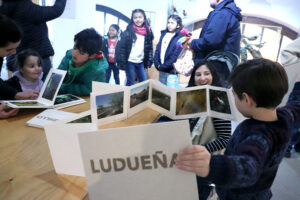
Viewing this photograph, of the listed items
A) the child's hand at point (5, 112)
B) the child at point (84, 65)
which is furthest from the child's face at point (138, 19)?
the child's hand at point (5, 112)

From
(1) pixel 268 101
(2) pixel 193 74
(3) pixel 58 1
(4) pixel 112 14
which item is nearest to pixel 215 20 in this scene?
(2) pixel 193 74

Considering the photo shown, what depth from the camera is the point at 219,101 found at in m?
1.25

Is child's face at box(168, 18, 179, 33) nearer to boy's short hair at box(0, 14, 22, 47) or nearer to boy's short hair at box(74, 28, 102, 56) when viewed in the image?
boy's short hair at box(74, 28, 102, 56)

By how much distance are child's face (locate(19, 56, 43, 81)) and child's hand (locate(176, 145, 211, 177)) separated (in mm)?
1459

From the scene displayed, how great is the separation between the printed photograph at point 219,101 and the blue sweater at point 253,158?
316 mm

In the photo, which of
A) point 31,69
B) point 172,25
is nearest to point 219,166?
point 31,69

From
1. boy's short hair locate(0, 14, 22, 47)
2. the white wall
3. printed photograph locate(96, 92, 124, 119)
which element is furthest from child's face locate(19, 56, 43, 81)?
the white wall

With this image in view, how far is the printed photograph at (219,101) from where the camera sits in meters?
1.22

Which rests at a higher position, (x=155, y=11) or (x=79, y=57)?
(x=155, y=11)

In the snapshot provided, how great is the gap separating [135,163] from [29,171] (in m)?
0.38

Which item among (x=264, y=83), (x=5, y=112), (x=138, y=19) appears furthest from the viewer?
(x=138, y=19)

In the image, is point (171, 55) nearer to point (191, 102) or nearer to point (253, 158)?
point (191, 102)

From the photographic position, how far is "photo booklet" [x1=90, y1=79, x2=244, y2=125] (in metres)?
1.18

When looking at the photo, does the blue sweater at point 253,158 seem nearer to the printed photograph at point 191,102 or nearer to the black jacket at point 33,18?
the printed photograph at point 191,102
